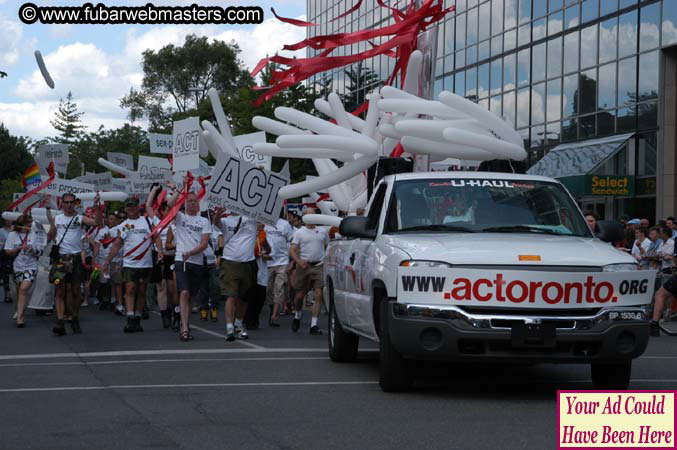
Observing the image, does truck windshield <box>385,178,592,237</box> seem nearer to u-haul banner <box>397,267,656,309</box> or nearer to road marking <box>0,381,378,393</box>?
u-haul banner <box>397,267,656,309</box>

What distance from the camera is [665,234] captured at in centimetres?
1984

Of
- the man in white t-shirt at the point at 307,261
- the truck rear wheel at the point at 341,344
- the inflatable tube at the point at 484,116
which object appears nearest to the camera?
the truck rear wheel at the point at 341,344

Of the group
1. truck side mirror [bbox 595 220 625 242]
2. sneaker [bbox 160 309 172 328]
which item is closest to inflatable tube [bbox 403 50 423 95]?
sneaker [bbox 160 309 172 328]

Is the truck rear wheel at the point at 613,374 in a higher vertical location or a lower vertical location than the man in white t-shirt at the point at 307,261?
lower

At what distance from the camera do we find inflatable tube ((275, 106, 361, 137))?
573 inches

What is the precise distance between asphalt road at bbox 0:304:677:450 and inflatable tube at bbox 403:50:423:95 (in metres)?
3.47

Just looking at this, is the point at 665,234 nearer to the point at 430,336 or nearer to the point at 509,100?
the point at 430,336

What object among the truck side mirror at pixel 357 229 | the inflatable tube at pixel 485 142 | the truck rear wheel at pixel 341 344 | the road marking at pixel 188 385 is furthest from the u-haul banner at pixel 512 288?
the inflatable tube at pixel 485 142

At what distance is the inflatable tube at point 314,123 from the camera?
1456 centimetres

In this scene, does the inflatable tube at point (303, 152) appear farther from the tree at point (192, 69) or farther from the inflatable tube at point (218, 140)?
the tree at point (192, 69)

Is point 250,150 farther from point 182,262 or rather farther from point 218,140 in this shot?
point 182,262

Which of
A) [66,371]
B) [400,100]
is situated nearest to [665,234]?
[400,100]

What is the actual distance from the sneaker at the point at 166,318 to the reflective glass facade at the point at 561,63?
9.93 m

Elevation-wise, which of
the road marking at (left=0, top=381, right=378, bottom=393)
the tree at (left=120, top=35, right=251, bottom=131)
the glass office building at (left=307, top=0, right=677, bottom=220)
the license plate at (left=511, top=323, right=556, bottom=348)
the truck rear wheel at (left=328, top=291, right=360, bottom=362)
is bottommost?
the road marking at (left=0, top=381, right=378, bottom=393)
